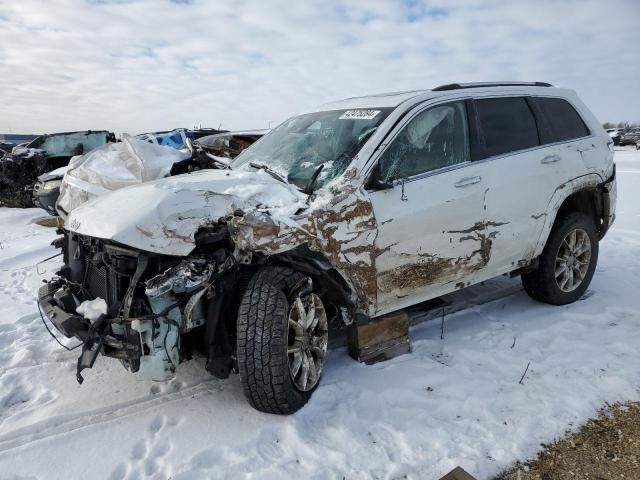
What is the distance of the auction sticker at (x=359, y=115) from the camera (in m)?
3.67

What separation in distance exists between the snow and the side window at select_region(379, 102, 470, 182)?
1947mm

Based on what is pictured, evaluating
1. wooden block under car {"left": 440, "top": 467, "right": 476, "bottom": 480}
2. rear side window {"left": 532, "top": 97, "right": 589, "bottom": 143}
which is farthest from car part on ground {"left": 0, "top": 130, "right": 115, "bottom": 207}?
wooden block under car {"left": 440, "top": 467, "right": 476, "bottom": 480}

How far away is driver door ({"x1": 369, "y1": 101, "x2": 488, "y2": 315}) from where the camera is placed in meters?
3.36

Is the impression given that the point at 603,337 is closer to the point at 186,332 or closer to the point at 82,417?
the point at 186,332

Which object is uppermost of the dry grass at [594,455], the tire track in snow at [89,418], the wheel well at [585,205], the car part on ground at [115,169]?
the car part on ground at [115,169]

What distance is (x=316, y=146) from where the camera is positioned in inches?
147

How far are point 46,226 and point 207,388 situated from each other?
7658 mm

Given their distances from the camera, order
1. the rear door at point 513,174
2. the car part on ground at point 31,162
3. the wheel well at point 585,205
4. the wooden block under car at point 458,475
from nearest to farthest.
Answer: the wooden block under car at point 458,475 → the rear door at point 513,174 → the wheel well at point 585,205 → the car part on ground at point 31,162

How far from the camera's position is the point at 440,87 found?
399cm

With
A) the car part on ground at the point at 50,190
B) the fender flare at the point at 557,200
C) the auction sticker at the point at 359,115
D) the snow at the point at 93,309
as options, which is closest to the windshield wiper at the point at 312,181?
the auction sticker at the point at 359,115

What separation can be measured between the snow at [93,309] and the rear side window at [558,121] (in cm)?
377

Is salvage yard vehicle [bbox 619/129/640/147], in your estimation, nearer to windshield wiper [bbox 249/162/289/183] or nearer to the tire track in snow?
windshield wiper [bbox 249/162/289/183]

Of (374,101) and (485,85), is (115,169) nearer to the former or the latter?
(374,101)

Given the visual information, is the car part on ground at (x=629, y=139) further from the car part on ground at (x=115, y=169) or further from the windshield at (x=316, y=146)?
the car part on ground at (x=115, y=169)
